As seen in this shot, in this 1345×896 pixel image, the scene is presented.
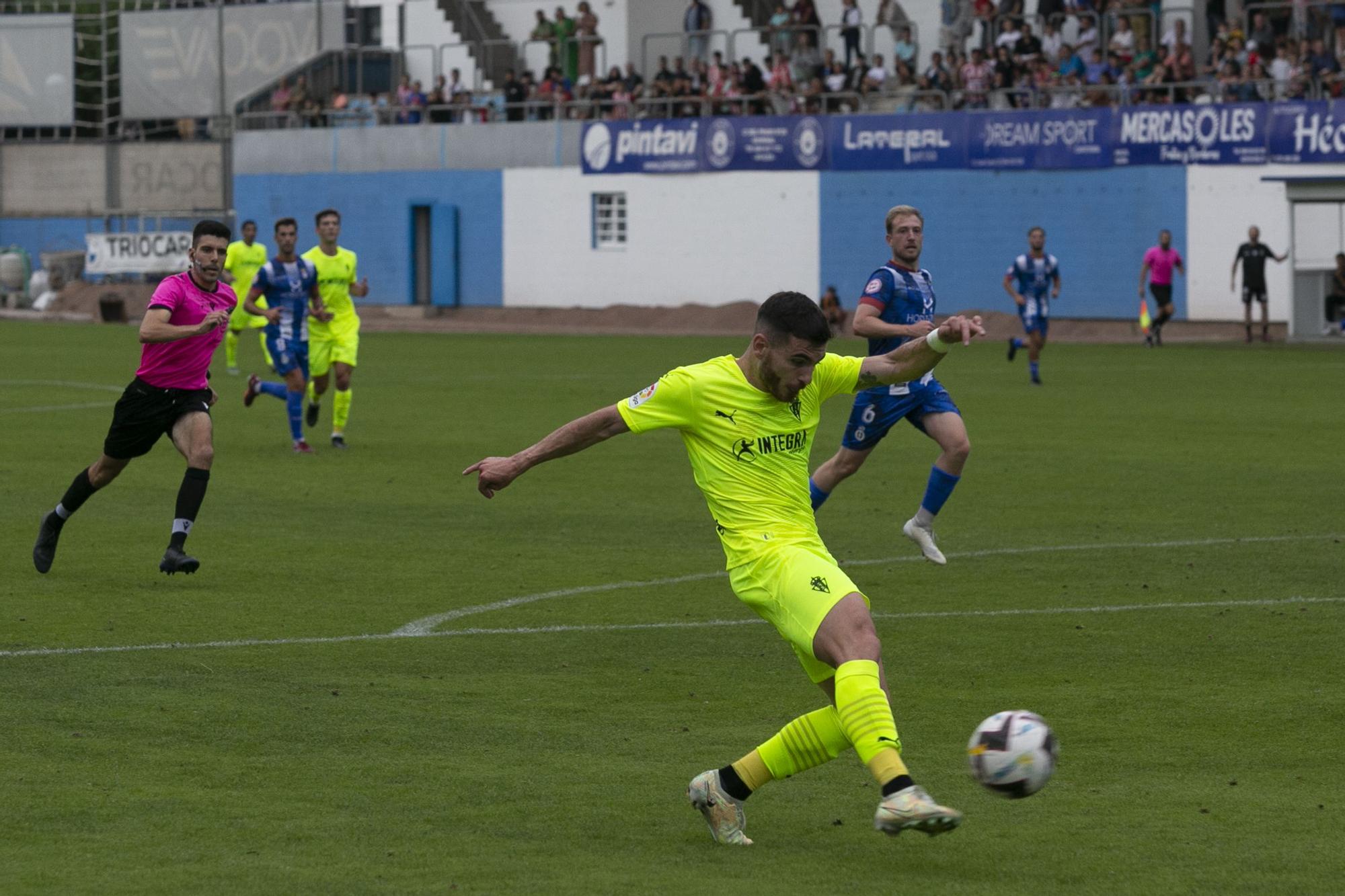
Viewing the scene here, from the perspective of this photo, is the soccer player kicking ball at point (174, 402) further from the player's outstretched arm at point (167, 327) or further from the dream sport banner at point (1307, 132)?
the dream sport banner at point (1307, 132)

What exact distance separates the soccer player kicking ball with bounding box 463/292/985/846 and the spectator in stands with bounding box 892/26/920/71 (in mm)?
41907

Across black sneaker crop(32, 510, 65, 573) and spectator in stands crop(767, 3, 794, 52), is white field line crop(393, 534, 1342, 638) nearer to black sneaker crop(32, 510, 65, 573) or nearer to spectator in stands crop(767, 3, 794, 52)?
black sneaker crop(32, 510, 65, 573)

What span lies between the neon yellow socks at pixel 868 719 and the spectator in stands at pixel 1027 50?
1592 inches

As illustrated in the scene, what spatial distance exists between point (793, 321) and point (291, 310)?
14.4 metres

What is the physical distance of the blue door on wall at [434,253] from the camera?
5509 cm

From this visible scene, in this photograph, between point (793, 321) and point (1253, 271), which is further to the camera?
point (1253, 271)

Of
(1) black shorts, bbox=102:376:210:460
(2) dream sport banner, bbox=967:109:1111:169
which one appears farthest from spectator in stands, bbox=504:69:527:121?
(1) black shorts, bbox=102:376:210:460

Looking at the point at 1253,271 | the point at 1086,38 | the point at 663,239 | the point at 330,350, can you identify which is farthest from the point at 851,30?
the point at 330,350

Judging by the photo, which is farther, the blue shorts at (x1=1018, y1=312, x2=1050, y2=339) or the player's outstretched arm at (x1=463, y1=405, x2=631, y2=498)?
the blue shorts at (x1=1018, y1=312, x2=1050, y2=339)

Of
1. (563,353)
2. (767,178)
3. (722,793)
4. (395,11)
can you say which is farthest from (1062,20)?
(722,793)

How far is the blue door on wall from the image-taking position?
181 feet

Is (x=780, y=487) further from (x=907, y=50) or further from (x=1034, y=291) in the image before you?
(x=907, y=50)

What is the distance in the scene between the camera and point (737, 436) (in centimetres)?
706

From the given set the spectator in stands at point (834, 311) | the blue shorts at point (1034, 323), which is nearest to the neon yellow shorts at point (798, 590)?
the blue shorts at point (1034, 323)
